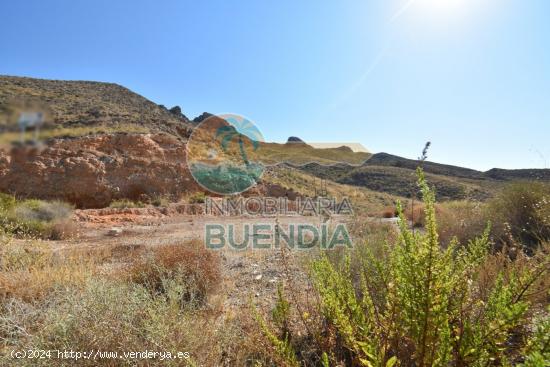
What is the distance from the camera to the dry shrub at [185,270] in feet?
11.5

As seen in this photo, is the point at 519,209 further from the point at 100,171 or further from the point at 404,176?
the point at 404,176

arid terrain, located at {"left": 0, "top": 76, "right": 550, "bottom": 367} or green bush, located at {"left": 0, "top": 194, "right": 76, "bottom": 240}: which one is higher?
arid terrain, located at {"left": 0, "top": 76, "right": 550, "bottom": 367}

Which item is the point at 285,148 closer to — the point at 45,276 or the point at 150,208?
the point at 150,208

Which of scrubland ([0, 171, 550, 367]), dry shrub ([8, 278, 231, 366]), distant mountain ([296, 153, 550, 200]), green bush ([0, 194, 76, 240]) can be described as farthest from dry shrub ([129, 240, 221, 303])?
distant mountain ([296, 153, 550, 200])

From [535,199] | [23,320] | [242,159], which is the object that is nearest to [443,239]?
[535,199]

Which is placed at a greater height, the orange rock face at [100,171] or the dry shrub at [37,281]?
the orange rock face at [100,171]

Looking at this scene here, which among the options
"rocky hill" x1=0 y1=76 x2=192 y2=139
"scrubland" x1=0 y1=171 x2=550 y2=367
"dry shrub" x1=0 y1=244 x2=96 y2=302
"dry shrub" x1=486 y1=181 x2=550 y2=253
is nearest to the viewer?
"scrubland" x1=0 y1=171 x2=550 y2=367

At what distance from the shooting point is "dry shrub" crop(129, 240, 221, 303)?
11.5 feet

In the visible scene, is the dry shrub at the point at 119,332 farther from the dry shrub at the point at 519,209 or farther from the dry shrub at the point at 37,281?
the dry shrub at the point at 519,209

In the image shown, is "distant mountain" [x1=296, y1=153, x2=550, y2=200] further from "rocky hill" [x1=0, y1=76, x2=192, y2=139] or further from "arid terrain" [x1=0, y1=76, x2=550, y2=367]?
"arid terrain" [x1=0, y1=76, x2=550, y2=367]

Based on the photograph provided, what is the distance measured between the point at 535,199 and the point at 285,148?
15.2m

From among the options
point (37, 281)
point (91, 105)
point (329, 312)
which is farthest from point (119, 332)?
point (91, 105)

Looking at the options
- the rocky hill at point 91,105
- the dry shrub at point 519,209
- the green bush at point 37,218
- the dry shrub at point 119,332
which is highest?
the rocky hill at point 91,105

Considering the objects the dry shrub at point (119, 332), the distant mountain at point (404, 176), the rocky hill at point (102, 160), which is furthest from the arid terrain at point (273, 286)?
the distant mountain at point (404, 176)
